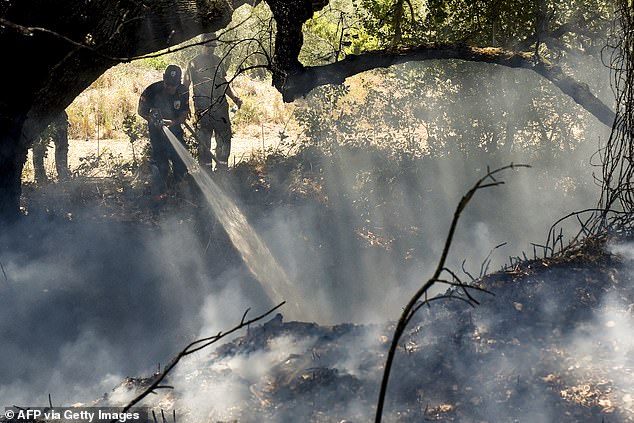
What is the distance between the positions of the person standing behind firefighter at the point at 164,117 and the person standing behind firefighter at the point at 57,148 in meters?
1.25

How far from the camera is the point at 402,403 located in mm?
4137

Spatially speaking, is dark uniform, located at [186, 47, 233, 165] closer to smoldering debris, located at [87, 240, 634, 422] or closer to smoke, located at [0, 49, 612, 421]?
smoke, located at [0, 49, 612, 421]

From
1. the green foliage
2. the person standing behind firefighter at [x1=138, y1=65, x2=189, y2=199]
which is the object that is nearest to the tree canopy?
the person standing behind firefighter at [x1=138, y1=65, x2=189, y2=199]

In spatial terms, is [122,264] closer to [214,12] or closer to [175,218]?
[175,218]

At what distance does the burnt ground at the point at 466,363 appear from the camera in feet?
13.1

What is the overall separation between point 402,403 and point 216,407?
1210 mm

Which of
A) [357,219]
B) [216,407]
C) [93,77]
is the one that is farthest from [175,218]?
[216,407]

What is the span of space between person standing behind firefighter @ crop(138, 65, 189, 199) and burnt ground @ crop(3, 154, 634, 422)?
4448 millimetres

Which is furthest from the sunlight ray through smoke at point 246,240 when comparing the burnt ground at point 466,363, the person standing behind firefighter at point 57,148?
the burnt ground at point 466,363

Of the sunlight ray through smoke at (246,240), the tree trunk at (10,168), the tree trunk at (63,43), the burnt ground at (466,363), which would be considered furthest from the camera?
the sunlight ray through smoke at (246,240)

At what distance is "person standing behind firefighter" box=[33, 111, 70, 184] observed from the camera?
9.02 metres

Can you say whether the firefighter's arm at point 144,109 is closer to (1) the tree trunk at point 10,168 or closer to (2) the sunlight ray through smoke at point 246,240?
(2) the sunlight ray through smoke at point 246,240

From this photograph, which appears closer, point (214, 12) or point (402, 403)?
point (402, 403)

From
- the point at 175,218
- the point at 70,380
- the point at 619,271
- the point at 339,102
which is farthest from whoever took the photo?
the point at 339,102
